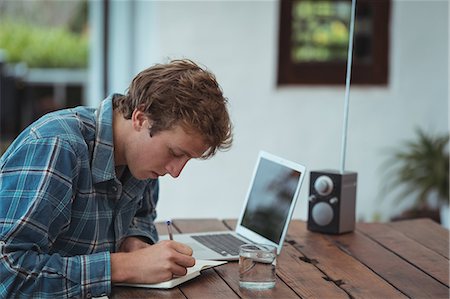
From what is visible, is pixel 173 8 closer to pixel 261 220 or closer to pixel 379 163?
pixel 379 163

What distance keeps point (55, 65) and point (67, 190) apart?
563 centimetres

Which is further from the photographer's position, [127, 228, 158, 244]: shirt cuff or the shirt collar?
[127, 228, 158, 244]: shirt cuff

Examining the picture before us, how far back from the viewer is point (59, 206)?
170 cm

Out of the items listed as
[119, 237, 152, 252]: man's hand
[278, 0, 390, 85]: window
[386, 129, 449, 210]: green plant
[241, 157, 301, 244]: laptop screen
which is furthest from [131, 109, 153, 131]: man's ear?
[386, 129, 449, 210]: green plant

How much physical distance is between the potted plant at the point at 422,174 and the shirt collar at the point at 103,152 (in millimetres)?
3068

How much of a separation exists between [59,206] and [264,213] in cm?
72

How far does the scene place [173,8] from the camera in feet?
14.8

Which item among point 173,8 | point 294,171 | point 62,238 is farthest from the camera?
point 173,8

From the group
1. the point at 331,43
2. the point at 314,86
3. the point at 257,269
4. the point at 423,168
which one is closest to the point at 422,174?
the point at 423,168

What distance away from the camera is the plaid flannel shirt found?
5.43ft

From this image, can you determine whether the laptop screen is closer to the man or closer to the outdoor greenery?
the man

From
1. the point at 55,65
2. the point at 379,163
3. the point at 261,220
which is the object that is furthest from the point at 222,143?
the point at 55,65

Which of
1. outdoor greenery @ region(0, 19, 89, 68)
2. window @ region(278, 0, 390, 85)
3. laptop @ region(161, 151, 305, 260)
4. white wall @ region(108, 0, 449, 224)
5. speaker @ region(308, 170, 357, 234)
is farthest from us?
outdoor greenery @ region(0, 19, 89, 68)

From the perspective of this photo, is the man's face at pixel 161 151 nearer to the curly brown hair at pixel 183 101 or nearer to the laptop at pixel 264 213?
the curly brown hair at pixel 183 101
